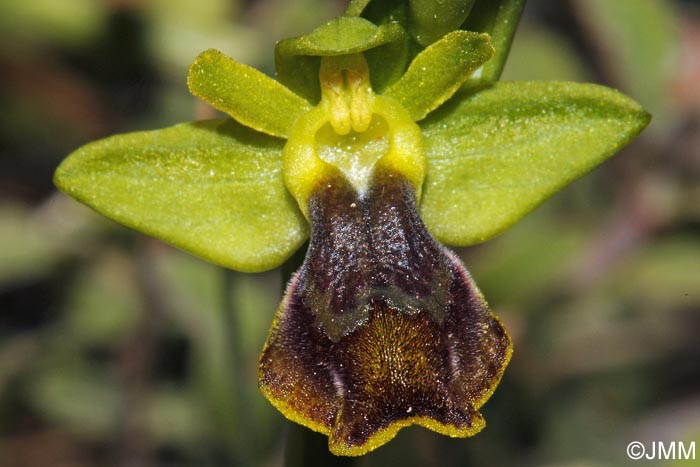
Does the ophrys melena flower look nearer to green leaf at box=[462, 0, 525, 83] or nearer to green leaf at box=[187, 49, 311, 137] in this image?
green leaf at box=[187, 49, 311, 137]

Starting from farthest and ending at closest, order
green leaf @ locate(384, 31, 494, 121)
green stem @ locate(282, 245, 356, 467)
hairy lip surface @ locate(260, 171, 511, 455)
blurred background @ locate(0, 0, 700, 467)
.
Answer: blurred background @ locate(0, 0, 700, 467), green stem @ locate(282, 245, 356, 467), green leaf @ locate(384, 31, 494, 121), hairy lip surface @ locate(260, 171, 511, 455)

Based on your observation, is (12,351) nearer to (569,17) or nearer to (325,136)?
(325,136)

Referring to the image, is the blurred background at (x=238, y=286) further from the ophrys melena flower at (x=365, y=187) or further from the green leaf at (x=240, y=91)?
the green leaf at (x=240, y=91)

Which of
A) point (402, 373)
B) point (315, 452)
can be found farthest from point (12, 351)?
point (402, 373)

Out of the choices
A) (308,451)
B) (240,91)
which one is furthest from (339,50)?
(308,451)

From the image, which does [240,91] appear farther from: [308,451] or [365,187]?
[308,451]

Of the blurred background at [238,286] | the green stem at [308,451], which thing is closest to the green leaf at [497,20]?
the green stem at [308,451]

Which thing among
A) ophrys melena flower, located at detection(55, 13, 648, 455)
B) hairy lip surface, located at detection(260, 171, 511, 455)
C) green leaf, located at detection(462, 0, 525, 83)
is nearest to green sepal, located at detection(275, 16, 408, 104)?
ophrys melena flower, located at detection(55, 13, 648, 455)
